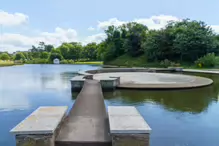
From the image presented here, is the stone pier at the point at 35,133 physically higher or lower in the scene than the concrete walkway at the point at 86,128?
higher

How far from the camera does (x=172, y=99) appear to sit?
641 centimetres

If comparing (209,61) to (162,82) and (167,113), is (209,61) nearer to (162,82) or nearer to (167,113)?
(162,82)

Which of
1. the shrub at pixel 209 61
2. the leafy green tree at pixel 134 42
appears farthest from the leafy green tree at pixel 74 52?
the shrub at pixel 209 61

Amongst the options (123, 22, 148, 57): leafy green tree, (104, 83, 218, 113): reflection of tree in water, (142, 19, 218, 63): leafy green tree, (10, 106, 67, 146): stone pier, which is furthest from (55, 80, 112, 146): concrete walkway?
(123, 22, 148, 57): leafy green tree

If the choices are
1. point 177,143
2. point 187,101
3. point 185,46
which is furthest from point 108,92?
point 185,46

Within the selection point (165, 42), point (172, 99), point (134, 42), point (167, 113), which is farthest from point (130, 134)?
point (134, 42)

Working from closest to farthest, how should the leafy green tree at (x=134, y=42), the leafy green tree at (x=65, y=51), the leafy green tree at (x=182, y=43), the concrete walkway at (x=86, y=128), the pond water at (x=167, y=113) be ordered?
the concrete walkway at (x=86, y=128)
the pond water at (x=167, y=113)
the leafy green tree at (x=182, y=43)
the leafy green tree at (x=134, y=42)
the leafy green tree at (x=65, y=51)

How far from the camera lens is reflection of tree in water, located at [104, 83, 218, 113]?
17.9ft

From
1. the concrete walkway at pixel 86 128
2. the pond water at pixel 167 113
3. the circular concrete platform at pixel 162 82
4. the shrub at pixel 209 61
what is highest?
the shrub at pixel 209 61

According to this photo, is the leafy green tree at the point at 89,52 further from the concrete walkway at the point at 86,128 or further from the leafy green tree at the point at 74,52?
the concrete walkway at the point at 86,128

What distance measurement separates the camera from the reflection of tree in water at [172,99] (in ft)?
17.9

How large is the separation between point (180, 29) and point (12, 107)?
23.7 meters

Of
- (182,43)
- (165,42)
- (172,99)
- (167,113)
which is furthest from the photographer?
(165,42)

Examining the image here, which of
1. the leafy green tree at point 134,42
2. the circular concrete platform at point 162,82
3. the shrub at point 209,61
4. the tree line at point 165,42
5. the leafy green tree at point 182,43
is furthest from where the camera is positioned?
the leafy green tree at point 134,42
